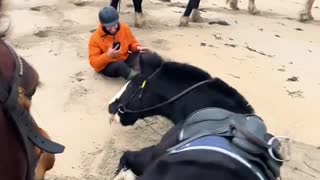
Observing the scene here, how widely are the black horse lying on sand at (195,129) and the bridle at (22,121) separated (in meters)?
0.61

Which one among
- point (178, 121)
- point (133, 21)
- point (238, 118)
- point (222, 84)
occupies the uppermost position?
point (238, 118)

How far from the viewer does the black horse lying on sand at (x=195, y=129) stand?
1.93 m

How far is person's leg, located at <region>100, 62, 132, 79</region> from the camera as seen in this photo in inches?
199

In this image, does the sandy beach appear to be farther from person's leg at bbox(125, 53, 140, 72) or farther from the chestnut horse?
the chestnut horse

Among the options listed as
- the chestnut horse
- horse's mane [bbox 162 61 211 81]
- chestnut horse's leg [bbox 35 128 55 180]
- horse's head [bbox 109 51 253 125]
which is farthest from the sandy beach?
the chestnut horse

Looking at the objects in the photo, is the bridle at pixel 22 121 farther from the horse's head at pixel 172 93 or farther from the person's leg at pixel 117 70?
the person's leg at pixel 117 70

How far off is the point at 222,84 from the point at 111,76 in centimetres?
225

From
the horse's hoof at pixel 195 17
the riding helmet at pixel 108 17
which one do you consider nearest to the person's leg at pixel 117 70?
the riding helmet at pixel 108 17

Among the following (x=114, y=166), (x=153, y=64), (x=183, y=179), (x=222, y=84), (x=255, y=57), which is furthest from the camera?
(x=255, y=57)

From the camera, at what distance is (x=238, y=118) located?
2385mm

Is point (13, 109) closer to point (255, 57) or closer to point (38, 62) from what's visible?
point (38, 62)

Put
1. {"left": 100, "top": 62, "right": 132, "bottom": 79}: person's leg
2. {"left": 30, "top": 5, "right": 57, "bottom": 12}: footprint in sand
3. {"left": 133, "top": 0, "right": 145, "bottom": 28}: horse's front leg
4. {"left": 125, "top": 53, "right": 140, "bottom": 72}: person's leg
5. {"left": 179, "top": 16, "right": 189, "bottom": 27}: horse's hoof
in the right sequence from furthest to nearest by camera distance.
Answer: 1. {"left": 30, "top": 5, "right": 57, "bottom": 12}: footprint in sand
2. {"left": 179, "top": 16, "right": 189, "bottom": 27}: horse's hoof
3. {"left": 133, "top": 0, "right": 145, "bottom": 28}: horse's front leg
4. {"left": 125, "top": 53, "right": 140, "bottom": 72}: person's leg
5. {"left": 100, "top": 62, "right": 132, "bottom": 79}: person's leg

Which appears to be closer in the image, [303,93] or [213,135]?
[213,135]

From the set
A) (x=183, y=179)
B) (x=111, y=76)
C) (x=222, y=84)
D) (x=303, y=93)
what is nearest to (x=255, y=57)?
(x=303, y=93)
